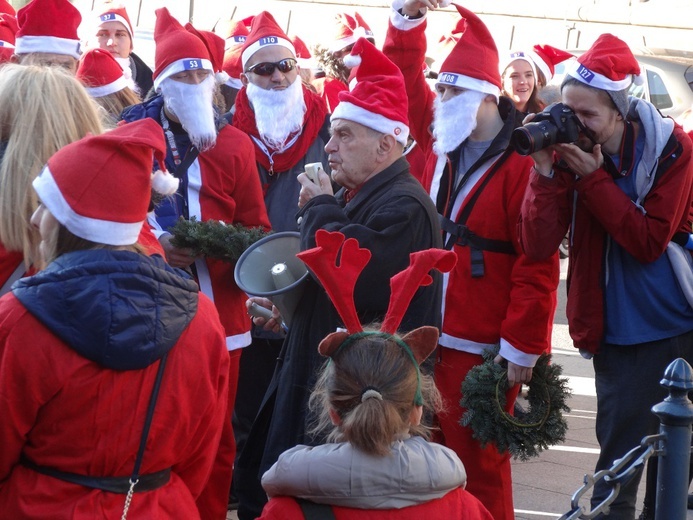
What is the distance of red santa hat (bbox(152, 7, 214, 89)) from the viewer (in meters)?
4.93

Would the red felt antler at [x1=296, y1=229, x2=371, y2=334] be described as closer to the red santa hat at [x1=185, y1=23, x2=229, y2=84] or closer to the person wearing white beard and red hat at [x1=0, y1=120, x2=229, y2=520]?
the person wearing white beard and red hat at [x1=0, y1=120, x2=229, y2=520]

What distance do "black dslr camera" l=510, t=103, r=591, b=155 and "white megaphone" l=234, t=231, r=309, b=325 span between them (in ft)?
→ 3.02

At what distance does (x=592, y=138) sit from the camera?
4.06 meters

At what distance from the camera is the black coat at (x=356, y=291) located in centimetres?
361

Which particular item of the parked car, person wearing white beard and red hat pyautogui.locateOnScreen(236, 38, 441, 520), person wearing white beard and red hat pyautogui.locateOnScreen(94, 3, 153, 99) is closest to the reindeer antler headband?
person wearing white beard and red hat pyautogui.locateOnScreen(236, 38, 441, 520)

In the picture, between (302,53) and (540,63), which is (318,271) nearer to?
(540,63)

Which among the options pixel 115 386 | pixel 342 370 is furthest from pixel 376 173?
pixel 115 386

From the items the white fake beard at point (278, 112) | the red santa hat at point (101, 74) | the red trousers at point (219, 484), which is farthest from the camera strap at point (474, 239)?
the red santa hat at point (101, 74)

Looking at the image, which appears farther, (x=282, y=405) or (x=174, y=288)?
(x=282, y=405)

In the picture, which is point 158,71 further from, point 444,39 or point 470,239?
point 444,39

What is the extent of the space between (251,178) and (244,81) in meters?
1.94

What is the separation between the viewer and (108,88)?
5461mm

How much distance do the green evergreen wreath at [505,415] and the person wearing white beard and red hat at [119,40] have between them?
374 cm

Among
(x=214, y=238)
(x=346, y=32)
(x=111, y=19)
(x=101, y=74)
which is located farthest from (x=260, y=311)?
(x=346, y=32)
